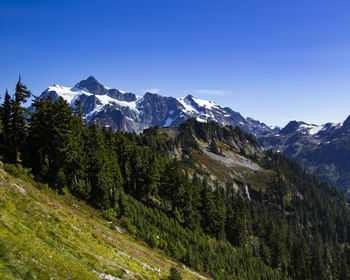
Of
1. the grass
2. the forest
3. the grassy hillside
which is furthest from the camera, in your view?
the grass

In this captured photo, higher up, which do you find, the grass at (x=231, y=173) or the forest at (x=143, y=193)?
the grass at (x=231, y=173)

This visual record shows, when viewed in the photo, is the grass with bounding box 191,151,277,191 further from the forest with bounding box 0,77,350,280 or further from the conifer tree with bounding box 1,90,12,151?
the conifer tree with bounding box 1,90,12,151

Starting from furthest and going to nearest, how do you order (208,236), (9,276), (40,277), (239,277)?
(208,236) → (239,277) → (40,277) → (9,276)

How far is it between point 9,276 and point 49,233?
7.61 metres

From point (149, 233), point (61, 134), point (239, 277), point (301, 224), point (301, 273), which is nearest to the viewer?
point (61, 134)

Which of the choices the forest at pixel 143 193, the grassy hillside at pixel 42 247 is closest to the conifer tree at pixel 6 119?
the forest at pixel 143 193

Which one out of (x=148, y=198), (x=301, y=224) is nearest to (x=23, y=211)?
(x=148, y=198)

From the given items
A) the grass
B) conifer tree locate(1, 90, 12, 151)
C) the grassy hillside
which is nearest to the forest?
conifer tree locate(1, 90, 12, 151)

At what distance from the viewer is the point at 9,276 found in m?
8.07

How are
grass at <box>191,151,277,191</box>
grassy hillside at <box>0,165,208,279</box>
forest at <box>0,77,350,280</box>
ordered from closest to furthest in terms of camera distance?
grassy hillside at <box>0,165,208,279</box> < forest at <box>0,77,350,280</box> < grass at <box>191,151,277,191</box>

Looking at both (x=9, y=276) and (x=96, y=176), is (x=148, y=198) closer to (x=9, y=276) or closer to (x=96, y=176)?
(x=96, y=176)

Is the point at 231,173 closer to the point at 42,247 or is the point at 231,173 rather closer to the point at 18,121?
the point at 18,121

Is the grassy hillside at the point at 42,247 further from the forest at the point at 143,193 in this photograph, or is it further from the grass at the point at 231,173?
the grass at the point at 231,173

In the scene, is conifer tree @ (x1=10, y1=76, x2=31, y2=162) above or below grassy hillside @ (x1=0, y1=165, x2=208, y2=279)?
above
